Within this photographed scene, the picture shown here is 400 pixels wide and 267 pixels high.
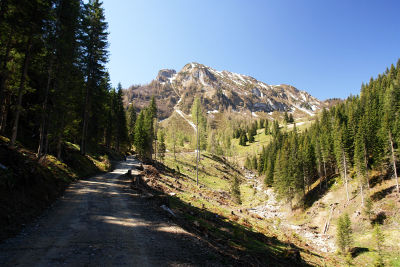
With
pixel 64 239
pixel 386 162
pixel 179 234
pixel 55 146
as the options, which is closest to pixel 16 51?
pixel 55 146

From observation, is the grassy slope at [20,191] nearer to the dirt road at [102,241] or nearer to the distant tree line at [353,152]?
the dirt road at [102,241]

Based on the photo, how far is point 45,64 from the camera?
1878cm

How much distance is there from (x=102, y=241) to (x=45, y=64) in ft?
65.2

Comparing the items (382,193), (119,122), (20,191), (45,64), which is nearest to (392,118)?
(382,193)

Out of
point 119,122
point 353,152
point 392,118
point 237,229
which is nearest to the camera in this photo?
point 237,229

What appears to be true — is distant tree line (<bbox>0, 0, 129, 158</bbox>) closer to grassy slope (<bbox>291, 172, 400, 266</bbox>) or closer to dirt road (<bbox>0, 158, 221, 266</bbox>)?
dirt road (<bbox>0, 158, 221, 266</bbox>)

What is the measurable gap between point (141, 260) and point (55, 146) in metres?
21.3

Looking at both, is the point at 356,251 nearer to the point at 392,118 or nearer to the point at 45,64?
the point at 392,118

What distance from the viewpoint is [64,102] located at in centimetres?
1914

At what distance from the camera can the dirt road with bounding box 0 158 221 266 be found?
19.0ft

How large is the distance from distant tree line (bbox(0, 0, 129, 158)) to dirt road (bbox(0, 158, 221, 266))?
1099cm

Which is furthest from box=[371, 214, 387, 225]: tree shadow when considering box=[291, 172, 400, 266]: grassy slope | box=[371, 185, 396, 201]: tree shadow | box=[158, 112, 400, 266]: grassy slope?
box=[371, 185, 396, 201]: tree shadow

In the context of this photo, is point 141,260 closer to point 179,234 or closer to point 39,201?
point 179,234

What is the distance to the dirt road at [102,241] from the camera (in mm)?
5793
